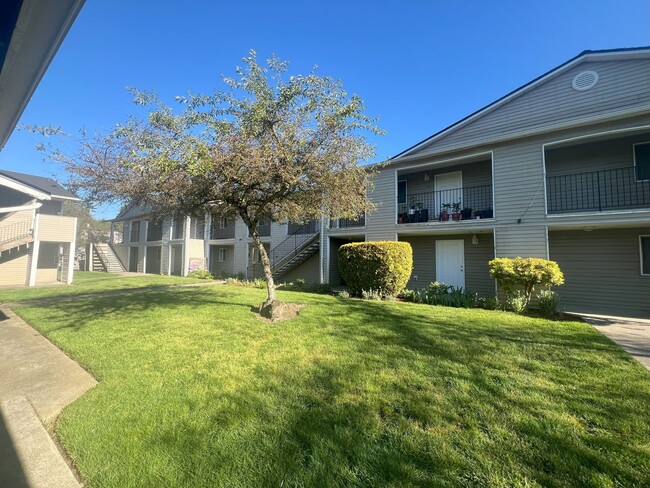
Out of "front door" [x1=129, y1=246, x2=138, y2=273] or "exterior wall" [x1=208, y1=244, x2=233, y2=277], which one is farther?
"front door" [x1=129, y1=246, x2=138, y2=273]

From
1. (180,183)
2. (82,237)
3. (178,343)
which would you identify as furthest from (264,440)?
(82,237)

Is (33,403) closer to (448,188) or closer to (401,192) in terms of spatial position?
(401,192)

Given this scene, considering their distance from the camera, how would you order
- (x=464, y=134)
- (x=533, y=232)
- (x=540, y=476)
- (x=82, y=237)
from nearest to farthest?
(x=540, y=476) < (x=533, y=232) < (x=464, y=134) < (x=82, y=237)

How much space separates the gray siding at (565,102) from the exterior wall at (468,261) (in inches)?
159

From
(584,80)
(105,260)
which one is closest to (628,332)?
(584,80)

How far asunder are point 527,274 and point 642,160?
6026mm

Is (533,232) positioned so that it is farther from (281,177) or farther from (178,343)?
(178,343)

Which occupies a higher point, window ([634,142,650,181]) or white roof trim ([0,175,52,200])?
window ([634,142,650,181])

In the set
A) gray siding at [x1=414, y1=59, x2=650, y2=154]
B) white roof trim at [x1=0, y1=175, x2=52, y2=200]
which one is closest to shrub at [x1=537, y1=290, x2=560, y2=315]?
gray siding at [x1=414, y1=59, x2=650, y2=154]

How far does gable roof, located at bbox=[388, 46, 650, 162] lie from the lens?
10.6 metres

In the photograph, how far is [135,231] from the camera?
103ft

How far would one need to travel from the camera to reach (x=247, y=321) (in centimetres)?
712

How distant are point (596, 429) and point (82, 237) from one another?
57.0 meters

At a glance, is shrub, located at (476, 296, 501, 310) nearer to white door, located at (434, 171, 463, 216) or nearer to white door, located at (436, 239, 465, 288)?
white door, located at (436, 239, 465, 288)
